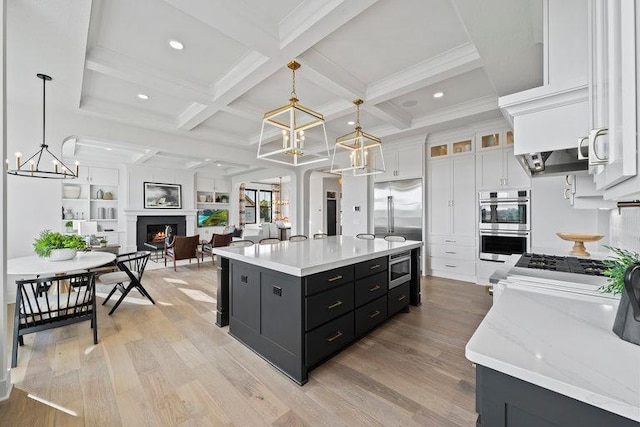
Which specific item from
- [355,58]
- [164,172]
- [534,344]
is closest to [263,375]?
[534,344]

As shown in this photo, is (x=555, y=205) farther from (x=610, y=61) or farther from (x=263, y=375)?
(x=263, y=375)

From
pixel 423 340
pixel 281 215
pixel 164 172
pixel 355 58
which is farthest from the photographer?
pixel 281 215

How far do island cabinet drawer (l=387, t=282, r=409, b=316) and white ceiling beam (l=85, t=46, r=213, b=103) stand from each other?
340 centimetres

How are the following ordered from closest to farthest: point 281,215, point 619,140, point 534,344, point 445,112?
point 619,140
point 534,344
point 445,112
point 281,215

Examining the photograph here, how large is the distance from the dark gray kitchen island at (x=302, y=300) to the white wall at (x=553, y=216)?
2.61 meters

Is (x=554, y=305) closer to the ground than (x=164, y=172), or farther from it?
closer to the ground

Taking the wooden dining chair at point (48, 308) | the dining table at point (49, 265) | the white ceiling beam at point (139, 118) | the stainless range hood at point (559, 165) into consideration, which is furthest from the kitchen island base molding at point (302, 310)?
the white ceiling beam at point (139, 118)

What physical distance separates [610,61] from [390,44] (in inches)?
94.4

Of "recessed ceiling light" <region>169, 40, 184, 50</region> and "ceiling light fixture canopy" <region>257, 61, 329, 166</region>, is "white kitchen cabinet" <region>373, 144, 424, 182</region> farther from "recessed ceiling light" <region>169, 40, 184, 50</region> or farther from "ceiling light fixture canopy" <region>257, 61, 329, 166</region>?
"recessed ceiling light" <region>169, 40, 184, 50</region>

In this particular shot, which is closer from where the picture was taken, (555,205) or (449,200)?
(555,205)

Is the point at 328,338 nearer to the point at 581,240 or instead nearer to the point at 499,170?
the point at 581,240

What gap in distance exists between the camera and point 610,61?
0.61 m

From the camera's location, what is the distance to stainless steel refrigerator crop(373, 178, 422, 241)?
510 centimetres

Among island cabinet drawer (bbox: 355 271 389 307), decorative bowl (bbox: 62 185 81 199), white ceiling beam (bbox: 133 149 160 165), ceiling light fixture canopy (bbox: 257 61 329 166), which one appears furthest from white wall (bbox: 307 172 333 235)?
island cabinet drawer (bbox: 355 271 389 307)
